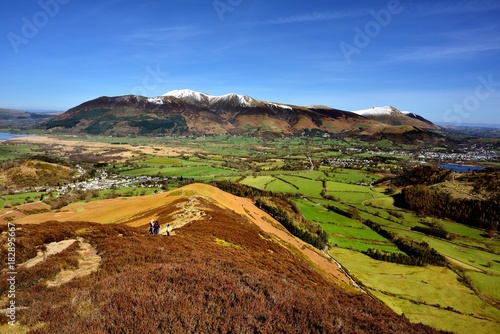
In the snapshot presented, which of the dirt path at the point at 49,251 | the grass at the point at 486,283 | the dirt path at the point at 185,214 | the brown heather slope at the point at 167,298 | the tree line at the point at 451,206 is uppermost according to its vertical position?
the brown heather slope at the point at 167,298

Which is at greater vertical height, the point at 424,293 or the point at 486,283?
the point at 424,293

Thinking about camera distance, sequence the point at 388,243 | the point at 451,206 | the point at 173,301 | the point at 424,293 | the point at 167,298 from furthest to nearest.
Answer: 1. the point at 451,206
2. the point at 388,243
3. the point at 424,293
4. the point at 167,298
5. the point at 173,301

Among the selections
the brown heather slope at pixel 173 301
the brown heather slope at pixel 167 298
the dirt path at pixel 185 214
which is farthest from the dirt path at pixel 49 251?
the dirt path at pixel 185 214

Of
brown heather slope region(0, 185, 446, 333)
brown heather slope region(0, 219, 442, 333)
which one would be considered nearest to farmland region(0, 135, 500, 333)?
brown heather slope region(0, 185, 446, 333)

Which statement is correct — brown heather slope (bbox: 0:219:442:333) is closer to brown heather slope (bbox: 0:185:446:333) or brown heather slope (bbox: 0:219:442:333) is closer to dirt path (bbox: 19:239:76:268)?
brown heather slope (bbox: 0:185:446:333)

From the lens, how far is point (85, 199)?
2901 inches

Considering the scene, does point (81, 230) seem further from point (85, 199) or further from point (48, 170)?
point (48, 170)

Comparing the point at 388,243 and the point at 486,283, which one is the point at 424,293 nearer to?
the point at 486,283

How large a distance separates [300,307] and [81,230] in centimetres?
1973

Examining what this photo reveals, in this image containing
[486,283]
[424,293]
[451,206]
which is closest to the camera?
[424,293]

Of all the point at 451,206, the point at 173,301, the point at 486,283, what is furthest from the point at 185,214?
the point at 451,206

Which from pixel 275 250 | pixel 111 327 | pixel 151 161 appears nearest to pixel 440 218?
pixel 275 250

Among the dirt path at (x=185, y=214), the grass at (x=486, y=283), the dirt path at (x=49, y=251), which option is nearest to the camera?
the dirt path at (x=49, y=251)

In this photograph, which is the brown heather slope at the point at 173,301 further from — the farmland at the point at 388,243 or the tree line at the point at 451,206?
the tree line at the point at 451,206
